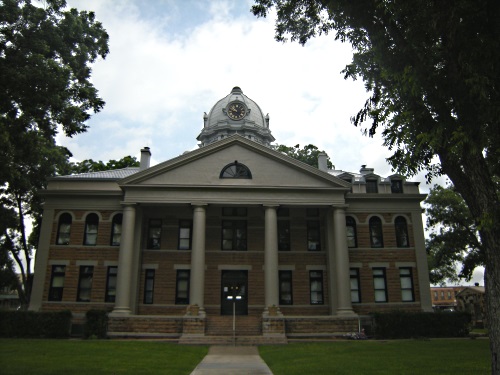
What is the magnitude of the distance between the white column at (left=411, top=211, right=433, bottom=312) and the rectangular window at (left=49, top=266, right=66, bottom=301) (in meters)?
23.6

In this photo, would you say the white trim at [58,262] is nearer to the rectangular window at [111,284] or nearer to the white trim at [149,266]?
the rectangular window at [111,284]

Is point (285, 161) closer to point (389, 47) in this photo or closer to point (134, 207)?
point (134, 207)

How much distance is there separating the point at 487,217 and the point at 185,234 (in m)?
22.5

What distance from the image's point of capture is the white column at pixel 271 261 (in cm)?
A: 2488

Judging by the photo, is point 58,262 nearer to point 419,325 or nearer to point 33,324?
point 33,324

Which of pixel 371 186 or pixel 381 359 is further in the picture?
pixel 371 186

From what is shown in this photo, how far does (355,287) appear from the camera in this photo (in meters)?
28.3

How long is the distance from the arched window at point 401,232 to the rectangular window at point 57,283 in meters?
22.6

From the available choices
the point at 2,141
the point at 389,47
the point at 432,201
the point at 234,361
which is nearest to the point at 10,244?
the point at 2,141

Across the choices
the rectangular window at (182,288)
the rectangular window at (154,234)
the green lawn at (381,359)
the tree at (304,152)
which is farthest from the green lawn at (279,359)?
the tree at (304,152)

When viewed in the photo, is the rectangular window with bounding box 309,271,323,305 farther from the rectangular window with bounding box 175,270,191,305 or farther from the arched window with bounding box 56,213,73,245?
the arched window with bounding box 56,213,73,245

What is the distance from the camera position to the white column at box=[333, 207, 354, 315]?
25.3 m

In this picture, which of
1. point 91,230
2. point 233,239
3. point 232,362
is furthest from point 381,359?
point 91,230

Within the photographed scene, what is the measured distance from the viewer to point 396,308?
91.0ft
